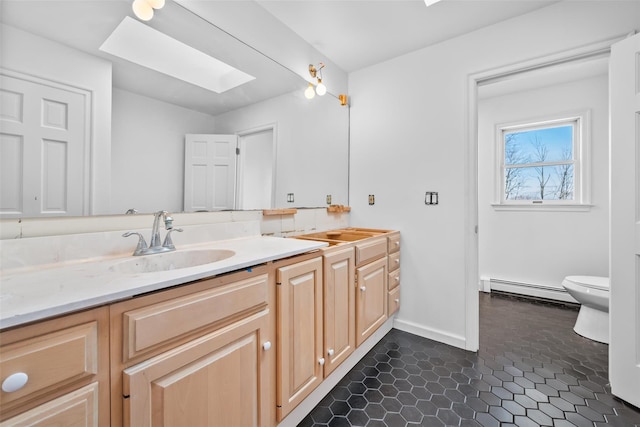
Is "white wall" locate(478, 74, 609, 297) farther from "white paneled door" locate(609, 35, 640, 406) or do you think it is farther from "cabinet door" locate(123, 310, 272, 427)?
"cabinet door" locate(123, 310, 272, 427)

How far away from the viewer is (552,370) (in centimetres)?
175

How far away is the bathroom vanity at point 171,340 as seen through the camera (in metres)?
0.59

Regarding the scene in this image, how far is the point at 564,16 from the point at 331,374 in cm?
264

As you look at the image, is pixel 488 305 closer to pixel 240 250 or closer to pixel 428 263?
pixel 428 263

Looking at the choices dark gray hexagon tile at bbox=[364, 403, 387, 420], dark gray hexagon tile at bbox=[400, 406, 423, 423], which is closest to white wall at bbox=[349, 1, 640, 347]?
dark gray hexagon tile at bbox=[400, 406, 423, 423]

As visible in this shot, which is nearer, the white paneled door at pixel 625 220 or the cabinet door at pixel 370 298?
the white paneled door at pixel 625 220

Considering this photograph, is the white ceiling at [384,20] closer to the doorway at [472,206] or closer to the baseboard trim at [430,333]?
the doorway at [472,206]

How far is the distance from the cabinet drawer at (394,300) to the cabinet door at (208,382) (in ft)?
4.37

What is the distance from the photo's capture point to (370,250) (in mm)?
1903

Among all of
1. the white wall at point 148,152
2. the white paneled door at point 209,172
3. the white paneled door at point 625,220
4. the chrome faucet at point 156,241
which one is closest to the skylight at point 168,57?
the white wall at point 148,152

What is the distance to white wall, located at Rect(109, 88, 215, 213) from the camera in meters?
1.20

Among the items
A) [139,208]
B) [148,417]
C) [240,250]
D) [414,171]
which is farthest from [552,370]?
[139,208]

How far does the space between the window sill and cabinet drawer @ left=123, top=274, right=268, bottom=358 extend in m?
3.24

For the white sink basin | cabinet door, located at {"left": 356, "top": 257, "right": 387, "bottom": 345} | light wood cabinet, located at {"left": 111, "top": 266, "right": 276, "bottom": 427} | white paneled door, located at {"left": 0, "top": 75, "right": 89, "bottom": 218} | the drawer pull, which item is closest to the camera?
the drawer pull
